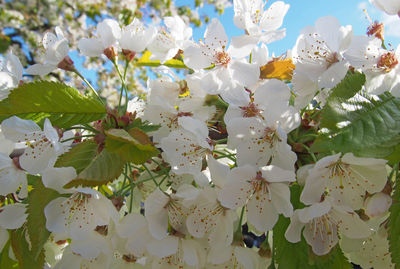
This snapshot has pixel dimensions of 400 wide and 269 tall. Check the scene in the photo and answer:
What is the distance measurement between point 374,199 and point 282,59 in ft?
1.92

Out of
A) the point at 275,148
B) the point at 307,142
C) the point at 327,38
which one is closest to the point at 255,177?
the point at 275,148

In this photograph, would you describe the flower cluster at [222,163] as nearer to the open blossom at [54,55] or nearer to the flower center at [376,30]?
the open blossom at [54,55]

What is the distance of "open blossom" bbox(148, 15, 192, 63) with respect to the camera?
124 centimetres

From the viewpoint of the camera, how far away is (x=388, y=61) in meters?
0.96

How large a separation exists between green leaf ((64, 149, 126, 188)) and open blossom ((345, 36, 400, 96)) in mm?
720

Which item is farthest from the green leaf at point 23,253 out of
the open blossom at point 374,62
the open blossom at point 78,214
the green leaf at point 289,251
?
the open blossom at point 374,62

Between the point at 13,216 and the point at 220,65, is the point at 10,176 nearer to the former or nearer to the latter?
the point at 13,216

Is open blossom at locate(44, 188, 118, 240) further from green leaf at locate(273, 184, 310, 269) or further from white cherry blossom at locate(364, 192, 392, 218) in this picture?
white cherry blossom at locate(364, 192, 392, 218)

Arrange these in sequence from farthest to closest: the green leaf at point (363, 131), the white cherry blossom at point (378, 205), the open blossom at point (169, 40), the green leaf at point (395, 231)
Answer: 1. the open blossom at point (169, 40)
2. the white cherry blossom at point (378, 205)
3. the green leaf at point (395, 231)
4. the green leaf at point (363, 131)

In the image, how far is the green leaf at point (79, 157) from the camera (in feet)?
2.95

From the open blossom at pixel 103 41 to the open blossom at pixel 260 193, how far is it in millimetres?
720

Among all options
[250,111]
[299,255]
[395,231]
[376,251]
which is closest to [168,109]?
[250,111]

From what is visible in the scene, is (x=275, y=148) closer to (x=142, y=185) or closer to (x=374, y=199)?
(x=374, y=199)

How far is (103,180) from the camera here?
811mm
